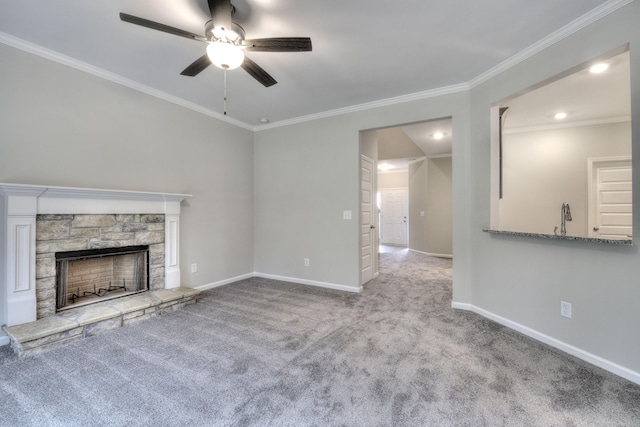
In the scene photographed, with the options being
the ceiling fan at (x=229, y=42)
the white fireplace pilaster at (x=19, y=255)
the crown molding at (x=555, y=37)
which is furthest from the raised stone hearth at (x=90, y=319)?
the crown molding at (x=555, y=37)

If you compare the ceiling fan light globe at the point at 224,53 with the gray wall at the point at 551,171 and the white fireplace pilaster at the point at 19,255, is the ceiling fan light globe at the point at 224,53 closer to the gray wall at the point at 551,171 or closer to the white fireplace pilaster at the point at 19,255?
the white fireplace pilaster at the point at 19,255

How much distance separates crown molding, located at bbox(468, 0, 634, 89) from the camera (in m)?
1.89

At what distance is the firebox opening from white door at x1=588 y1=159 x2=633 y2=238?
6668 millimetres

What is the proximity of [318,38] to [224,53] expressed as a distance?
0.88 meters

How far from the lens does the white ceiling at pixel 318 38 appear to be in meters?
1.94

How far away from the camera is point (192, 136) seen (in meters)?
3.72

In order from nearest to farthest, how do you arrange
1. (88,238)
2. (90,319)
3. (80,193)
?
(90,319)
(80,193)
(88,238)

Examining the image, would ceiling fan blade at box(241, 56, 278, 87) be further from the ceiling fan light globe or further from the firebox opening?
the firebox opening

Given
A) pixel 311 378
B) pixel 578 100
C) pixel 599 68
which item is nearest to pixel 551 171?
pixel 578 100

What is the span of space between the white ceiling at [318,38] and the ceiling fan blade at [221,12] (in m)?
0.26

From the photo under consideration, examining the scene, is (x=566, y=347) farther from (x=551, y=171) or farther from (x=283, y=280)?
(x=551, y=171)

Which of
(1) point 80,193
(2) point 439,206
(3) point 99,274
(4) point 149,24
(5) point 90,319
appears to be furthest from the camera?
(2) point 439,206

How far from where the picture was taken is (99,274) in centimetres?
306

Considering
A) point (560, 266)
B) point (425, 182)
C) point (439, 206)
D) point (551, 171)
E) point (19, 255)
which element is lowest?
point (560, 266)
